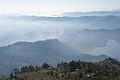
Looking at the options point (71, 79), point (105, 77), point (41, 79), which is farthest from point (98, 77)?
point (41, 79)

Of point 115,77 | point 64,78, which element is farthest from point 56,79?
point 115,77

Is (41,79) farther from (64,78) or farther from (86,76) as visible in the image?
(86,76)

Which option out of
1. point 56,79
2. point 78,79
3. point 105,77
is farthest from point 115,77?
point 56,79

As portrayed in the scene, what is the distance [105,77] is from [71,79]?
19.9 metres

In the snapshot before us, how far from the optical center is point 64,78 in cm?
19925

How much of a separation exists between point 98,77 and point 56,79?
25.9m

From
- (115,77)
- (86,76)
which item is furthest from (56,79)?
(115,77)

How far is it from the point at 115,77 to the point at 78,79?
21933 mm

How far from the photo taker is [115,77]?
19375 centimetres

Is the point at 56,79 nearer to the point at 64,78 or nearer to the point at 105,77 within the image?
the point at 64,78

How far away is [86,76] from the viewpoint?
637 feet

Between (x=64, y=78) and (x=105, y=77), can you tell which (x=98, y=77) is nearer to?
(x=105, y=77)

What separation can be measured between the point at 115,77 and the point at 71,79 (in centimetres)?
2586

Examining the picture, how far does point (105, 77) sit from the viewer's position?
19025 centimetres
